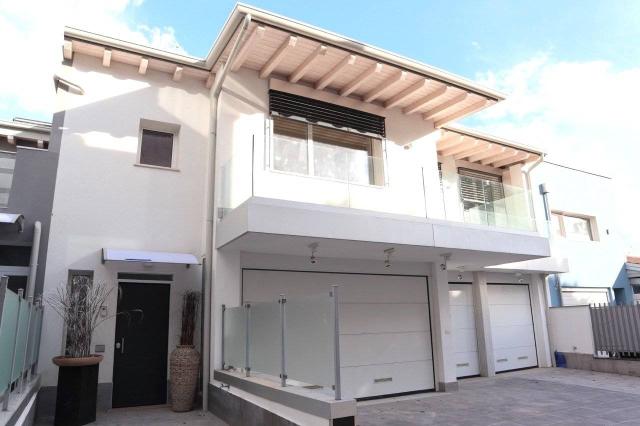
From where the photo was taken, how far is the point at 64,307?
720cm

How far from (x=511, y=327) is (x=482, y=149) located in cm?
527

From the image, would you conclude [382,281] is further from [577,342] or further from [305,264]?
[577,342]

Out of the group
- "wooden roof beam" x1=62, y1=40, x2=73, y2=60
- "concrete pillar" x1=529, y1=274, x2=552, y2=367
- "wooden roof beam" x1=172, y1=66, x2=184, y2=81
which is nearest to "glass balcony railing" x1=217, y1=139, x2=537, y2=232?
"wooden roof beam" x1=172, y1=66, x2=184, y2=81

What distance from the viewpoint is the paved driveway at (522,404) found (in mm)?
6844

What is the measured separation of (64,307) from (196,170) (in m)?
3.60

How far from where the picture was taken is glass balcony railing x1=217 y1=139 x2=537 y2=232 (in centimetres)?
725

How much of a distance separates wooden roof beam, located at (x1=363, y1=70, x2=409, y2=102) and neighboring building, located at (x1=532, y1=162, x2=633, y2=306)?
722 centimetres

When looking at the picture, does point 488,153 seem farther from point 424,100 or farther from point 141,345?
point 141,345

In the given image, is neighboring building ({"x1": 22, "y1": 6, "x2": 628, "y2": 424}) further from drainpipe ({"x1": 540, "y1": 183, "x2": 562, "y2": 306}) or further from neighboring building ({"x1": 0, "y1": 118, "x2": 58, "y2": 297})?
drainpipe ({"x1": 540, "y1": 183, "x2": 562, "y2": 306})

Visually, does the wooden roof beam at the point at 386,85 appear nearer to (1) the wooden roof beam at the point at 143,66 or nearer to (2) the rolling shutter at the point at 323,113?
(2) the rolling shutter at the point at 323,113

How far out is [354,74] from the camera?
9258 mm

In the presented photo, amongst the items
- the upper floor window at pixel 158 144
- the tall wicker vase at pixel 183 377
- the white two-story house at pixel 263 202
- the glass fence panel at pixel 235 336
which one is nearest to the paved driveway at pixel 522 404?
the white two-story house at pixel 263 202

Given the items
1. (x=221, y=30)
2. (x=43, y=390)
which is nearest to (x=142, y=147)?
(x=221, y=30)

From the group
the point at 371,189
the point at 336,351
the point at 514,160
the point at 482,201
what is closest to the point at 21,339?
the point at 336,351
